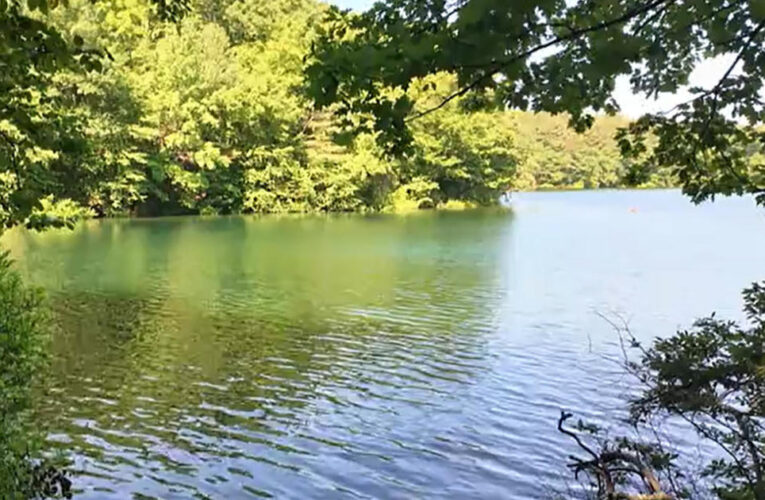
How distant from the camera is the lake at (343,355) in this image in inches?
271

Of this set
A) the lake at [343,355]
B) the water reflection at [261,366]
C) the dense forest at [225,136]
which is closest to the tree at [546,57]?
the lake at [343,355]

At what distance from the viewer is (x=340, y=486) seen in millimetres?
6496

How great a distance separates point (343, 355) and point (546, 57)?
8.87 meters

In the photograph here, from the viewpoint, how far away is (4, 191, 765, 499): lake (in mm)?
6891

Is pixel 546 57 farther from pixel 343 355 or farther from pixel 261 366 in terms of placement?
pixel 343 355

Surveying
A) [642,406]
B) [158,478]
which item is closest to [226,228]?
[158,478]

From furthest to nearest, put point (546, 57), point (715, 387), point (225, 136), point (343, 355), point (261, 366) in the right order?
point (225, 136) < point (343, 355) < point (261, 366) < point (715, 387) < point (546, 57)

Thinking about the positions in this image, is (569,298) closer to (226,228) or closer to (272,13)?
(226,228)

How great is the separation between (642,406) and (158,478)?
4.03 m

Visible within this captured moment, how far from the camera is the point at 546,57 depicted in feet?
8.96

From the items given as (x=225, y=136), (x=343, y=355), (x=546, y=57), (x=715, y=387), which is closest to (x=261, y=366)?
(x=343, y=355)

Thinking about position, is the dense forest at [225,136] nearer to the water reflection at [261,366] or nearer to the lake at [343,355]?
the lake at [343,355]

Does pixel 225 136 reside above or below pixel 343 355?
above

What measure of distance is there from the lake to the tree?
393 centimetres
